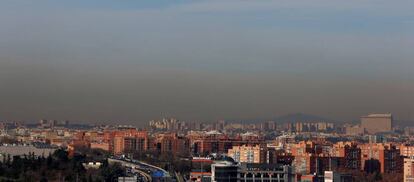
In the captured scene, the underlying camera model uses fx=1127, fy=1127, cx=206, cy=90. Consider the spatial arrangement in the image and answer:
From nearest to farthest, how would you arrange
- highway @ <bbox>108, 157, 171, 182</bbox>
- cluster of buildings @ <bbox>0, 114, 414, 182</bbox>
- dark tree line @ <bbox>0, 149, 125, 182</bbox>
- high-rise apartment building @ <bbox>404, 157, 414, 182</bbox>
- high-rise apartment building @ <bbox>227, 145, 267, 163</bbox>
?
dark tree line @ <bbox>0, 149, 125, 182</bbox>
cluster of buildings @ <bbox>0, 114, 414, 182</bbox>
highway @ <bbox>108, 157, 171, 182</bbox>
high-rise apartment building @ <bbox>404, 157, 414, 182</bbox>
high-rise apartment building @ <bbox>227, 145, 267, 163</bbox>

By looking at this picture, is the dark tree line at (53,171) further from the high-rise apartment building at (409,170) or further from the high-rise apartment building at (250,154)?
the high-rise apartment building at (409,170)

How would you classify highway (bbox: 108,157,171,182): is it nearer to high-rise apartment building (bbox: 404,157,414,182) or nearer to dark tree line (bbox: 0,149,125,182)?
dark tree line (bbox: 0,149,125,182)

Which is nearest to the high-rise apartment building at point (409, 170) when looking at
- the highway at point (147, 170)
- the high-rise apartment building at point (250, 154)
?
the high-rise apartment building at point (250, 154)

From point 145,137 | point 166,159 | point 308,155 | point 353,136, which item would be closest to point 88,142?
point 145,137

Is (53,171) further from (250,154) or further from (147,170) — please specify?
(250,154)

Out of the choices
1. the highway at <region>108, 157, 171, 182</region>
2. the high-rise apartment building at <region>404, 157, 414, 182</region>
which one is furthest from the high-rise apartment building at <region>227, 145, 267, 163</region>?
the high-rise apartment building at <region>404, 157, 414, 182</region>

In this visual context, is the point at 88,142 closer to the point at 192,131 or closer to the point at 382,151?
the point at 192,131

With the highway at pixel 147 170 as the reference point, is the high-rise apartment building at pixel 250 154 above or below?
above

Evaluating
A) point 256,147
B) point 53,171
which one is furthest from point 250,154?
point 53,171


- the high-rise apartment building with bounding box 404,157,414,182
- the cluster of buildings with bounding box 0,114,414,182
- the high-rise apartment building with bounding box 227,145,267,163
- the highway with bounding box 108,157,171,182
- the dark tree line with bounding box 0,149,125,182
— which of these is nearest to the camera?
the dark tree line with bounding box 0,149,125,182

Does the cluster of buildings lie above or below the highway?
above

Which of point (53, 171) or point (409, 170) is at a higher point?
point (53, 171)
